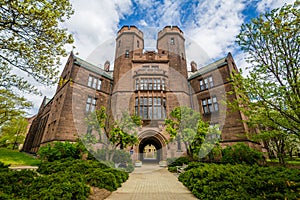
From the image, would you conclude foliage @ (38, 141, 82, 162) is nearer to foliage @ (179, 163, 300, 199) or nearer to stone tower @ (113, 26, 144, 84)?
foliage @ (179, 163, 300, 199)

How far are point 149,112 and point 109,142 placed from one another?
7.81 meters

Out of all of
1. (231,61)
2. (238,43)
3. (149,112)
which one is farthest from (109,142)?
(231,61)

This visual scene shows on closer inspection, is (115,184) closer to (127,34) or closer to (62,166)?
(62,166)

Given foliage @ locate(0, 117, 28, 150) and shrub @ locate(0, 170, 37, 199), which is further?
foliage @ locate(0, 117, 28, 150)

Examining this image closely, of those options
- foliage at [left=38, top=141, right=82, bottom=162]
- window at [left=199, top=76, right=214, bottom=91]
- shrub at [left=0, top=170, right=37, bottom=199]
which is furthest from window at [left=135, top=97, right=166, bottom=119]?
shrub at [left=0, top=170, right=37, bottom=199]

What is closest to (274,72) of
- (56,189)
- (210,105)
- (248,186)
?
(248,186)

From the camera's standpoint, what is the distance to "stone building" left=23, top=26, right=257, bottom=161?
1648 centimetres

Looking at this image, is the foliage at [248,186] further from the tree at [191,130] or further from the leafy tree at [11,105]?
the leafy tree at [11,105]

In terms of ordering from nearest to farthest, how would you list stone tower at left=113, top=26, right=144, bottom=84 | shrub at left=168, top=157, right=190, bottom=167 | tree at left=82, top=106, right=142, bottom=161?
tree at left=82, top=106, right=142, bottom=161 → shrub at left=168, top=157, right=190, bottom=167 → stone tower at left=113, top=26, right=144, bottom=84

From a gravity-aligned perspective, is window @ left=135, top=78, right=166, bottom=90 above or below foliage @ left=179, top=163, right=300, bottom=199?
above

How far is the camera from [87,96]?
60.6 feet

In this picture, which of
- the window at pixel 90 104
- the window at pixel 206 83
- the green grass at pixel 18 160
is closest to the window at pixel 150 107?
the window at pixel 90 104

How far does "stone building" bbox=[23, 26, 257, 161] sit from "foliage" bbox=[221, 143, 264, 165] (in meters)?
2.87

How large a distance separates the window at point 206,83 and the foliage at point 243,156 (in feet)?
31.3
